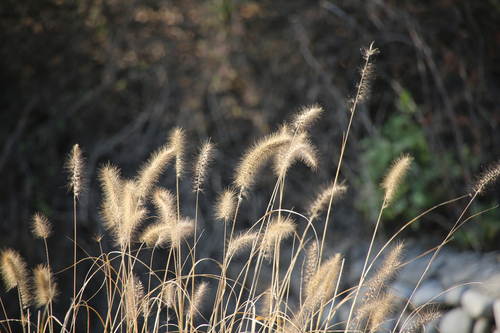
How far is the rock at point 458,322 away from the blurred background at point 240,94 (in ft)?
2.03

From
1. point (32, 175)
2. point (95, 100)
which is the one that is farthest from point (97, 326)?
point (95, 100)

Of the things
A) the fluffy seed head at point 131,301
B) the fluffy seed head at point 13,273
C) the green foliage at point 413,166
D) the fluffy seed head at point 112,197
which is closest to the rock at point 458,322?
the green foliage at point 413,166

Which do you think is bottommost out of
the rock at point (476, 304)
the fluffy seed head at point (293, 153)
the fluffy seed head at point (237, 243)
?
the rock at point (476, 304)

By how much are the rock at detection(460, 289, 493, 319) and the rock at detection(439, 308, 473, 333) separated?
1.2 inches

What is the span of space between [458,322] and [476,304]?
157 mm

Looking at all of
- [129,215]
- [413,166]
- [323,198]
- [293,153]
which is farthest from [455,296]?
[129,215]

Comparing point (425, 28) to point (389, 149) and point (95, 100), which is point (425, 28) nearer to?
point (389, 149)

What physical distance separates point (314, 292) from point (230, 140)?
239 cm

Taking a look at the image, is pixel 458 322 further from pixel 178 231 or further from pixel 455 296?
pixel 178 231

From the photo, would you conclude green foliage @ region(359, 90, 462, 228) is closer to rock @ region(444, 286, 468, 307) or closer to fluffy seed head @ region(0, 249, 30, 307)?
rock @ region(444, 286, 468, 307)

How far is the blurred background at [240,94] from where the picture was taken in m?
2.62

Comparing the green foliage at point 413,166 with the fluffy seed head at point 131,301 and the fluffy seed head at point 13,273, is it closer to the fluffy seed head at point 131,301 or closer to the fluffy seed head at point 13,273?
the fluffy seed head at point 131,301

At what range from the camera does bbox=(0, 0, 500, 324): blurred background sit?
262 cm

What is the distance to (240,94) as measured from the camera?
133 inches
